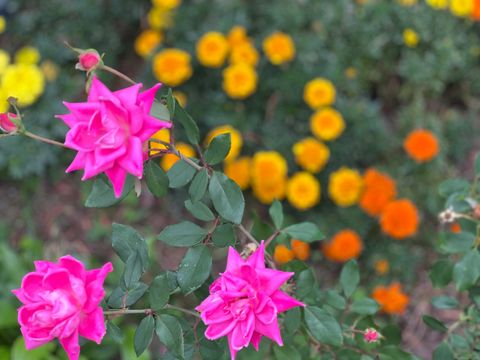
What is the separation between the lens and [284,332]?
1114mm

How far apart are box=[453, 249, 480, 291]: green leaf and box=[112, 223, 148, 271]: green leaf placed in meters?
0.62

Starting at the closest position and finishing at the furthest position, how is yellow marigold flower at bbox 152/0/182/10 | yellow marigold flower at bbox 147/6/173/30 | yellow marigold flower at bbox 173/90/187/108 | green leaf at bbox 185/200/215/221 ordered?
green leaf at bbox 185/200/215/221, yellow marigold flower at bbox 173/90/187/108, yellow marigold flower at bbox 152/0/182/10, yellow marigold flower at bbox 147/6/173/30

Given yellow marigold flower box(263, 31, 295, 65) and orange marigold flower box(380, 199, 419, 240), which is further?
yellow marigold flower box(263, 31, 295, 65)

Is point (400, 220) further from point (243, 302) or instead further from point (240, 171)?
point (243, 302)

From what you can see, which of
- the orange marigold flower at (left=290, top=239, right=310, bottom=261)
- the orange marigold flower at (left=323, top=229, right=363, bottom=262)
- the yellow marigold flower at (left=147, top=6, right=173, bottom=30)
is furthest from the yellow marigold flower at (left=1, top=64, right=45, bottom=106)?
the orange marigold flower at (left=323, top=229, right=363, bottom=262)

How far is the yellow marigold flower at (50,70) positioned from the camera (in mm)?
2760

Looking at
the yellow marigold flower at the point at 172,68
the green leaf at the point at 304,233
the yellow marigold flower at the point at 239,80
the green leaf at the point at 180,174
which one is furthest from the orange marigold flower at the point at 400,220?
the green leaf at the point at 180,174

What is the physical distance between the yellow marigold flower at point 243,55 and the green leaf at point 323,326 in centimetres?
150

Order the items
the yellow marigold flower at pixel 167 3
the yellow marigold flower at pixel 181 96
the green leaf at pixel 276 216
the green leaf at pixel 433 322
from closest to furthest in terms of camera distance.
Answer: the green leaf at pixel 276 216
the green leaf at pixel 433 322
the yellow marigold flower at pixel 181 96
the yellow marigold flower at pixel 167 3

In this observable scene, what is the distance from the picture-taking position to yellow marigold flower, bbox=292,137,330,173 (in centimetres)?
229

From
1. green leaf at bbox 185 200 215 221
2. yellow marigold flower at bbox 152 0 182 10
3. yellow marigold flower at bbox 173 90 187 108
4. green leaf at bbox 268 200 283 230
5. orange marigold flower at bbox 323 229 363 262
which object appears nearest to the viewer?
green leaf at bbox 185 200 215 221

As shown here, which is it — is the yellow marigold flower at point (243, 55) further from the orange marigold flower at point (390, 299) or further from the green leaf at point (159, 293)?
the green leaf at point (159, 293)

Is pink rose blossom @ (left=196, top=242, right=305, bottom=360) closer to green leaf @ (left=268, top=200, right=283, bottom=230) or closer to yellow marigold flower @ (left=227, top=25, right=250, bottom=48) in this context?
green leaf @ (left=268, top=200, right=283, bottom=230)

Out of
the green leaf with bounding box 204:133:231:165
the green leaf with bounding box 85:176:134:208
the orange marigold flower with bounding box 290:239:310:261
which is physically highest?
the green leaf with bounding box 204:133:231:165
